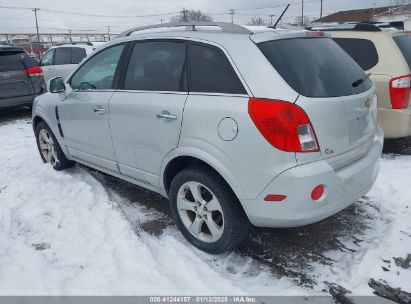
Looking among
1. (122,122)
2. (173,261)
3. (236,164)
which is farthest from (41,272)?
(236,164)

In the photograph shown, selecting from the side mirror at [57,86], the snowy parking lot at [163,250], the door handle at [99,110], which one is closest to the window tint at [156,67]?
the door handle at [99,110]

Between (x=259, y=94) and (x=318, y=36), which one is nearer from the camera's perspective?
(x=259, y=94)

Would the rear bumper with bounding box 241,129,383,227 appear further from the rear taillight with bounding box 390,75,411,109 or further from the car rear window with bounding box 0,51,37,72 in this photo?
the car rear window with bounding box 0,51,37,72

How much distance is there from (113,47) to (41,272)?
2.26 metres

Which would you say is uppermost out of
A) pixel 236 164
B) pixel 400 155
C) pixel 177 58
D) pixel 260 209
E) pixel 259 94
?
pixel 177 58

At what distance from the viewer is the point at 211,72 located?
9.31 ft

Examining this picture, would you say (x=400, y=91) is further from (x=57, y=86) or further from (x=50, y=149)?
(x=50, y=149)

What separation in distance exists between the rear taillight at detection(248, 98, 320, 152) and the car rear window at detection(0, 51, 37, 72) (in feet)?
24.5

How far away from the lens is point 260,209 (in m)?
2.61

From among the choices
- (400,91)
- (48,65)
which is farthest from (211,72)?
(48,65)

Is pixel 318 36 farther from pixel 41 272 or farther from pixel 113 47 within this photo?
pixel 41 272

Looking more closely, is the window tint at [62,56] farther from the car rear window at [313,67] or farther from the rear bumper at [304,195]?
the rear bumper at [304,195]

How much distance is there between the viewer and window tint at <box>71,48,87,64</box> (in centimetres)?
1146

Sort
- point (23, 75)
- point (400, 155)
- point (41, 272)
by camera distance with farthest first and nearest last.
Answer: point (23, 75), point (400, 155), point (41, 272)
